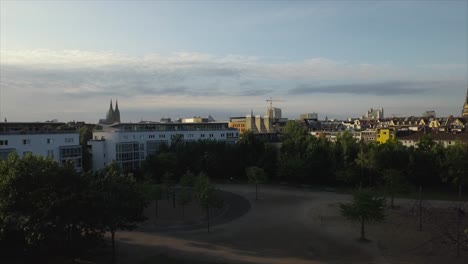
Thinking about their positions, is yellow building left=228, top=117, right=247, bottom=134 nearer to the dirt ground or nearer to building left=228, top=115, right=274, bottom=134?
building left=228, top=115, right=274, bottom=134

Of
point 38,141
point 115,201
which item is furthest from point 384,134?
point 115,201

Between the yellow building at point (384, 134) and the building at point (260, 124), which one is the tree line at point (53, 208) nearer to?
the yellow building at point (384, 134)

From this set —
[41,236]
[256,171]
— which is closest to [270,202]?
[256,171]

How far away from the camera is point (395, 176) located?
48219mm

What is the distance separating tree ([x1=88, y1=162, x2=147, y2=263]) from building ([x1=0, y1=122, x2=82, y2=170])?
23808mm

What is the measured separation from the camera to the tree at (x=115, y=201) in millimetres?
27672

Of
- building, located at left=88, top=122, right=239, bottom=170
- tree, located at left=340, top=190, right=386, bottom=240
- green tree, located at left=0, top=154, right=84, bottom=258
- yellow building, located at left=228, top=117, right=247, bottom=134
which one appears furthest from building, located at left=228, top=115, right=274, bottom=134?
green tree, located at left=0, top=154, right=84, bottom=258

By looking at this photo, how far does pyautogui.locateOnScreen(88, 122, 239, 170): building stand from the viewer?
7481 cm

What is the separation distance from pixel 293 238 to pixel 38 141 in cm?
4042

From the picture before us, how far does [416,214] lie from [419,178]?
21335 mm

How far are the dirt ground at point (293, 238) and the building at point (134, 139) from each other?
101ft

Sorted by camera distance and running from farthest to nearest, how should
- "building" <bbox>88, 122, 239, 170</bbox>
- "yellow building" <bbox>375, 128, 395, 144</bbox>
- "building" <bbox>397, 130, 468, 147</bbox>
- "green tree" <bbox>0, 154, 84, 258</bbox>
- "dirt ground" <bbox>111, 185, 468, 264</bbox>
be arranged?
"yellow building" <bbox>375, 128, 395, 144</bbox>
"building" <bbox>397, 130, 468, 147</bbox>
"building" <bbox>88, 122, 239, 170</bbox>
"dirt ground" <bbox>111, 185, 468, 264</bbox>
"green tree" <bbox>0, 154, 84, 258</bbox>

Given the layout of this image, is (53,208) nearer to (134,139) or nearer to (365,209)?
(365,209)

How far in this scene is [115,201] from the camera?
2830cm
